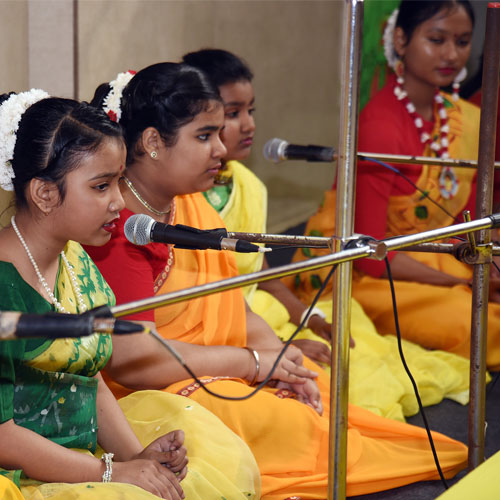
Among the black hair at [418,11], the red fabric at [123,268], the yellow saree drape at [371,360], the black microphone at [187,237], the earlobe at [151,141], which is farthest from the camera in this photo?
the black hair at [418,11]

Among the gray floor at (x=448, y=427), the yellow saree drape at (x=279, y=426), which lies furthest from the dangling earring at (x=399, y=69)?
the yellow saree drape at (x=279, y=426)

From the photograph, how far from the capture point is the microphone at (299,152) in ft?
4.86

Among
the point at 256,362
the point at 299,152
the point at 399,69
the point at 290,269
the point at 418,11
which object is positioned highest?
the point at 418,11

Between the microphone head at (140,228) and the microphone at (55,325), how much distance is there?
1.08ft

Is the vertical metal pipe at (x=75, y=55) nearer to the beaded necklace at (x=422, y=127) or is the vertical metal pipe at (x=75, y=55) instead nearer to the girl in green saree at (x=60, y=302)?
the beaded necklace at (x=422, y=127)

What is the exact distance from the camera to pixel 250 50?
16.5ft

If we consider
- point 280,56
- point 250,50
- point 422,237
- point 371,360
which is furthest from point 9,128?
point 280,56

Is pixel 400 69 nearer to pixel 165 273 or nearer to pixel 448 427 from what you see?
pixel 448 427

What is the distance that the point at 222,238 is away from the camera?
3.76 feet

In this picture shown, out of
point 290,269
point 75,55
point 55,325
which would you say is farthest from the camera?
point 75,55

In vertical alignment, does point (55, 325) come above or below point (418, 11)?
below

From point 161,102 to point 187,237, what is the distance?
34.2 inches

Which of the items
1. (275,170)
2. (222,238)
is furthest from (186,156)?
(275,170)

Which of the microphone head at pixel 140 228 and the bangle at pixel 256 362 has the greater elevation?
the microphone head at pixel 140 228
